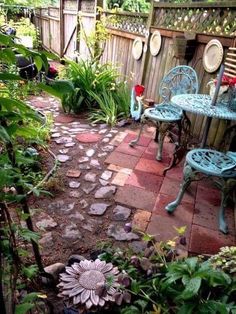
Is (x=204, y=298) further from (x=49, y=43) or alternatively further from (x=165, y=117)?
(x=49, y=43)

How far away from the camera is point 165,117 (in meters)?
2.89

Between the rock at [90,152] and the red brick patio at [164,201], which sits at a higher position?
the red brick patio at [164,201]

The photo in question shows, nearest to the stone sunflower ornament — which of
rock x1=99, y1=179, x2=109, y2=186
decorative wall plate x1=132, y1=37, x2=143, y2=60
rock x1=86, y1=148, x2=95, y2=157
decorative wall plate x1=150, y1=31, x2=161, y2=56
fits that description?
rock x1=99, y1=179, x2=109, y2=186

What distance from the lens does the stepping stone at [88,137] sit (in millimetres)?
3480

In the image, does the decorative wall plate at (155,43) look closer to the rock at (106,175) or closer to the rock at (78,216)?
the rock at (106,175)

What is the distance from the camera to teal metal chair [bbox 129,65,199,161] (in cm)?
291

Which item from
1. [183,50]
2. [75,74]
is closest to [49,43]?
[75,74]

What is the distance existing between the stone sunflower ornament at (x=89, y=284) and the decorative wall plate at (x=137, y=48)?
387cm

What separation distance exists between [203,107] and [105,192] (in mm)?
1150

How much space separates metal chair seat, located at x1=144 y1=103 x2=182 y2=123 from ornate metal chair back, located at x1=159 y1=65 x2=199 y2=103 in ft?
0.59

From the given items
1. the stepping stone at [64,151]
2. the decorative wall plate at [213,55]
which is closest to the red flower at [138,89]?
the decorative wall plate at [213,55]

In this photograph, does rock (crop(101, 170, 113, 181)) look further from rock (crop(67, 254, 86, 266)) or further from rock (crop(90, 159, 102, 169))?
rock (crop(67, 254, 86, 266))

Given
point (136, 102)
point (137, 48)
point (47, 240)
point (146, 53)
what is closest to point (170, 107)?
point (136, 102)

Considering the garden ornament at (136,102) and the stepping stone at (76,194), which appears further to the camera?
the garden ornament at (136,102)
